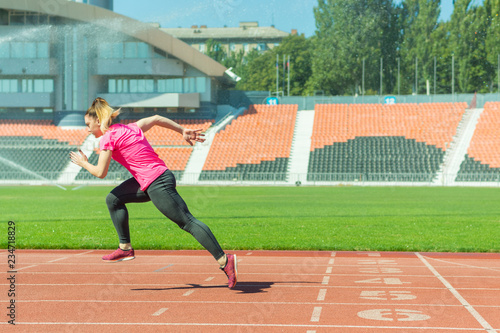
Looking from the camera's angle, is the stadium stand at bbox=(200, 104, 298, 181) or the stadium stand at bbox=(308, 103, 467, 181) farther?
the stadium stand at bbox=(200, 104, 298, 181)

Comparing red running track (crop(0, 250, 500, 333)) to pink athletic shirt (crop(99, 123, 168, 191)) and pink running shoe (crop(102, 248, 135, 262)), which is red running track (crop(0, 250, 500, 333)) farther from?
pink athletic shirt (crop(99, 123, 168, 191))

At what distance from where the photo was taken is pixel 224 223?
777 inches

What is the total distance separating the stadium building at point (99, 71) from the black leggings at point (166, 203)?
34.9m

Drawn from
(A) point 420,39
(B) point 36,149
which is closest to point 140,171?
(B) point 36,149

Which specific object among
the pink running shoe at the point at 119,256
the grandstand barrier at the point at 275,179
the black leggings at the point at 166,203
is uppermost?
the black leggings at the point at 166,203

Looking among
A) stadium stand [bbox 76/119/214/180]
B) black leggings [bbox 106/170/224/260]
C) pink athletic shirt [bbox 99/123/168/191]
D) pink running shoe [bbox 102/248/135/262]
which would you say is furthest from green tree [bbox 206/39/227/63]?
pink athletic shirt [bbox 99/123/168/191]

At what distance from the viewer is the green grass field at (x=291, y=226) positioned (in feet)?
45.8

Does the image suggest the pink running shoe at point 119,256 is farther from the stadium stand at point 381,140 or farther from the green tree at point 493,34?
the green tree at point 493,34

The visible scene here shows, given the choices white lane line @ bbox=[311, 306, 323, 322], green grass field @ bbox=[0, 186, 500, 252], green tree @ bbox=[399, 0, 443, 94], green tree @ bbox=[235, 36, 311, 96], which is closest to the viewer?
white lane line @ bbox=[311, 306, 323, 322]

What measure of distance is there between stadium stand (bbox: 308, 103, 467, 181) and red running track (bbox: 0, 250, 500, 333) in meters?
37.9

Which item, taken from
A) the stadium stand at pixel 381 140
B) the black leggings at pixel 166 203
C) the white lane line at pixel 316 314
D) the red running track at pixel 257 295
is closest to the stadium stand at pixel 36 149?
the stadium stand at pixel 381 140

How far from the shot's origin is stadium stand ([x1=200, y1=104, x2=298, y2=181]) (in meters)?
49.7

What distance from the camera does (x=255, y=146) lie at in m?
54.0

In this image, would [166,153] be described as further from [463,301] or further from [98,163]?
[463,301]
